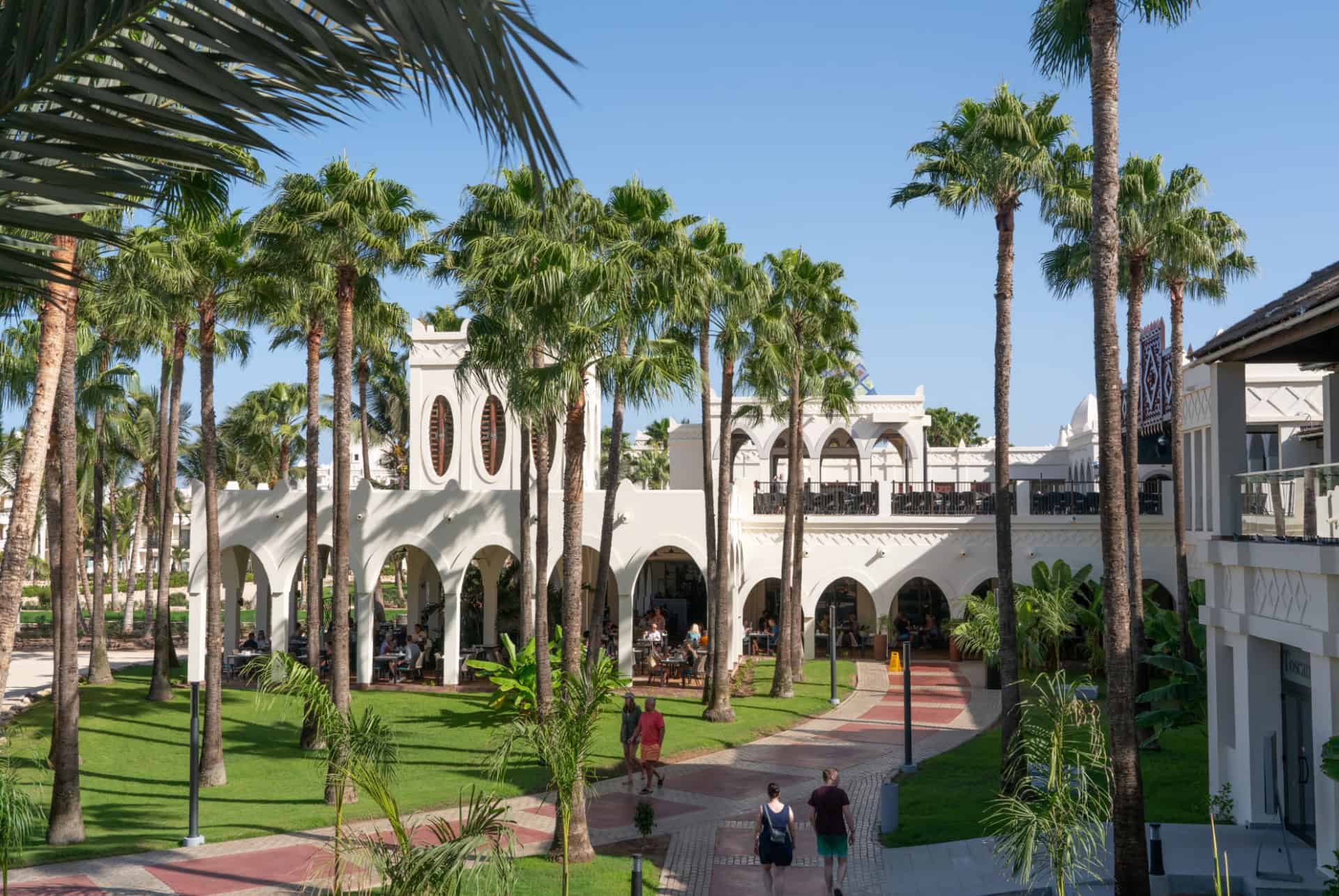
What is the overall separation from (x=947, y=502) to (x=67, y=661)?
24.7 meters

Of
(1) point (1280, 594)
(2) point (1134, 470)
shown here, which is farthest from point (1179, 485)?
(1) point (1280, 594)

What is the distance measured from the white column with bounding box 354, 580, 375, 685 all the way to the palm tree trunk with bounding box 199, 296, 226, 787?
7721mm

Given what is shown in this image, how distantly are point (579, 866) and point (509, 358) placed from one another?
741 centimetres

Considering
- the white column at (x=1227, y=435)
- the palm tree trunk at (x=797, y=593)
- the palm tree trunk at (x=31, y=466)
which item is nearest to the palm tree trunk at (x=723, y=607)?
the palm tree trunk at (x=797, y=593)

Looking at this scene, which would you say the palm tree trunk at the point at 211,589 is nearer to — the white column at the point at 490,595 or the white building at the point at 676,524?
the white building at the point at 676,524

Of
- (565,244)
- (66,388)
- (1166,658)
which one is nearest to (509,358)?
(565,244)

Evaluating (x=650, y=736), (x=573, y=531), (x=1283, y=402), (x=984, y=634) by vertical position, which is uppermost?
(x=1283, y=402)

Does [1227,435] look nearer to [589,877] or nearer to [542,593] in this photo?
[589,877]

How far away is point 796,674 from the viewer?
29.5 metres

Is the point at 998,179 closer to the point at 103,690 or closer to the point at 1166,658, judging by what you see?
the point at 1166,658

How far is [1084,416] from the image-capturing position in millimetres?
44312

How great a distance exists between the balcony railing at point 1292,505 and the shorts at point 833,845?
232 inches

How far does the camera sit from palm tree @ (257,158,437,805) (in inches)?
692

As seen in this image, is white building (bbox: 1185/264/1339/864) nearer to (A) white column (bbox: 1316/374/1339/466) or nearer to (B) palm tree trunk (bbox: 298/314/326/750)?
(A) white column (bbox: 1316/374/1339/466)
